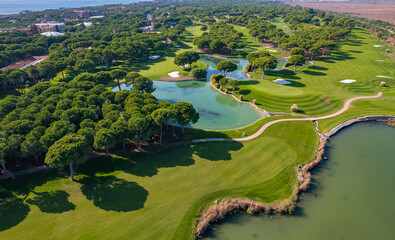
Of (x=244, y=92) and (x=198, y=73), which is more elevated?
(x=198, y=73)

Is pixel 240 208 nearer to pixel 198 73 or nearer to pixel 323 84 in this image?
pixel 198 73

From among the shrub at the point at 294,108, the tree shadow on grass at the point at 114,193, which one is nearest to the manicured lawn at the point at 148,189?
the tree shadow on grass at the point at 114,193

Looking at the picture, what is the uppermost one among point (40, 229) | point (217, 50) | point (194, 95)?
point (217, 50)

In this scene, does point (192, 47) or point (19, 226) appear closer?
point (19, 226)

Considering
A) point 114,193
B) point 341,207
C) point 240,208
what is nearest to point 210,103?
point 240,208

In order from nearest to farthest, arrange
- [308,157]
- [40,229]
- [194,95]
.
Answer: [40,229] < [308,157] < [194,95]

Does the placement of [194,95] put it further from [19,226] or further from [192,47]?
[192,47]

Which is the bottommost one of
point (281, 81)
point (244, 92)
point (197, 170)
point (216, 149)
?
point (197, 170)

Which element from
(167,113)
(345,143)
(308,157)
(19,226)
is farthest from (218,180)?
(345,143)
